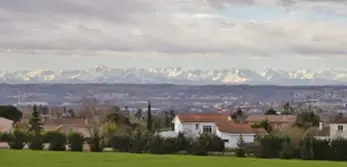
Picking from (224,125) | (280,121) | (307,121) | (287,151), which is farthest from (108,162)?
(280,121)

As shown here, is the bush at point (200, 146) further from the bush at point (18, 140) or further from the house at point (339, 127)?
the house at point (339, 127)

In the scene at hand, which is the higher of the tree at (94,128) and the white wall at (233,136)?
the tree at (94,128)

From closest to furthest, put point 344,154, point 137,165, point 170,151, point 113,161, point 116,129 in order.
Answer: point 137,165 → point 113,161 → point 344,154 → point 170,151 → point 116,129

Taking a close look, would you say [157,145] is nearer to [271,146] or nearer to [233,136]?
[271,146]

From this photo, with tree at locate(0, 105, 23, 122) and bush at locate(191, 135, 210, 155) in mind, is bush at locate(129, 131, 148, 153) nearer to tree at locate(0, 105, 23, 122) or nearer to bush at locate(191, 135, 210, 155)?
bush at locate(191, 135, 210, 155)

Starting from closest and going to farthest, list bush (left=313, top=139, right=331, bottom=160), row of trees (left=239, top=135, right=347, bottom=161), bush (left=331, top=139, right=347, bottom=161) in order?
1. bush (left=331, top=139, right=347, bottom=161)
2. row of trees (left=239, top=135, right=347, bottom=161)
3. bush (left=313, top=139, right=331, bottom=160)

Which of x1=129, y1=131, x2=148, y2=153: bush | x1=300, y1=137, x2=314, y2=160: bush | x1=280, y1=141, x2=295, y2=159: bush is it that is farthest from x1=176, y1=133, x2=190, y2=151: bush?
x1=300, y1=137, x2=314, y2=160: bush

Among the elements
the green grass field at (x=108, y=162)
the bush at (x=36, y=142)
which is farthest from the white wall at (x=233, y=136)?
the green grass field at (x=108, y=162)

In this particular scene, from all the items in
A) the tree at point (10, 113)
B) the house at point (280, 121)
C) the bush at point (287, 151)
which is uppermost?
the tree at point (10, 113)

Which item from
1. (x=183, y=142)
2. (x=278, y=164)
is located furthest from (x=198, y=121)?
(x=278, y=164)

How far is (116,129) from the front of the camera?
80.2m

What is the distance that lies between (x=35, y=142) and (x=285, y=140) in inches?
786

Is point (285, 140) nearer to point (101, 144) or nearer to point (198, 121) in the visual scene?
point (101, 144)

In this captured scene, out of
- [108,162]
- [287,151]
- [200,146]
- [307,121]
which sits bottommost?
[287,151]
